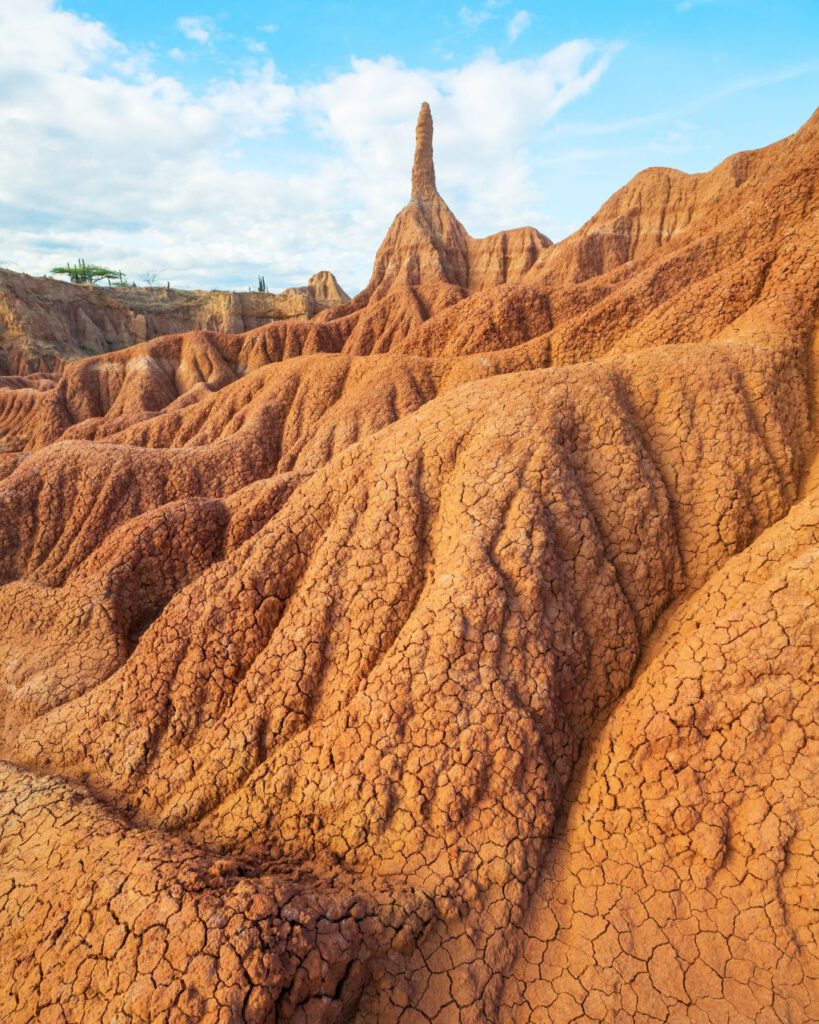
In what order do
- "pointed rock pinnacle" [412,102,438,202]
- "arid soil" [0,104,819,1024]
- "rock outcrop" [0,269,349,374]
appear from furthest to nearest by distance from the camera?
"pointed rock pinnacle" [412,102,438,202]
"rock outcrop" [0,269,349,374]
"arid soil" [0,104,819,1024]

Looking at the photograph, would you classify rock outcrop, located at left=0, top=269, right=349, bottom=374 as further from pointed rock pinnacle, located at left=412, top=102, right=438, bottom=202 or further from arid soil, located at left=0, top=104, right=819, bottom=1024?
arid soil, located at left=0, top=104, right=819, bottom=1024

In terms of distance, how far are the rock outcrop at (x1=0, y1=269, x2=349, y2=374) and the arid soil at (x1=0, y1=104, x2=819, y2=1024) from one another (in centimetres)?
3447

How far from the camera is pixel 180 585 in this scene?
661cm

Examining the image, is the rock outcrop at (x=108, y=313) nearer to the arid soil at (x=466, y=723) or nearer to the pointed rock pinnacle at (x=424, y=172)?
the pointed rock pinnacle at (x=424, y=172)

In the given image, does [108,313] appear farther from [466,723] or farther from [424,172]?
[466,723]

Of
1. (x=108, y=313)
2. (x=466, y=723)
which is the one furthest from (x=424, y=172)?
(x=466, y=723)

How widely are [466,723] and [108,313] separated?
44.5 m

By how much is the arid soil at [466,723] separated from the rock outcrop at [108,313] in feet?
113

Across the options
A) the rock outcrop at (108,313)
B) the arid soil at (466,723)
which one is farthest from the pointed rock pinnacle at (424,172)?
the arid soil at (466,723)

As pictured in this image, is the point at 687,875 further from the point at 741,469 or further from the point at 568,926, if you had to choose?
the point at 741,469

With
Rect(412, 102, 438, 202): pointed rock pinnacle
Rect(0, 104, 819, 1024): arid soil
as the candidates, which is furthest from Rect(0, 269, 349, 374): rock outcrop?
Rect(0, 104, 819, 1024): arid soil

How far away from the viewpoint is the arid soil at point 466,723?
280cm

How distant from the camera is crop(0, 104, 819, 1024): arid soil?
280 centimetres

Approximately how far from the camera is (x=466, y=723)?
Result: 3.61 m
